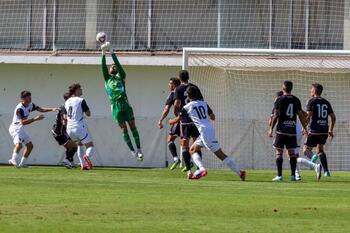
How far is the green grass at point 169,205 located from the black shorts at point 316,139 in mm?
2421

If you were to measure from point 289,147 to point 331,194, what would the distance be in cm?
414

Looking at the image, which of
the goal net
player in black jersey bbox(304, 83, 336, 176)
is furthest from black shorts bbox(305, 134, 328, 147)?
the goal net

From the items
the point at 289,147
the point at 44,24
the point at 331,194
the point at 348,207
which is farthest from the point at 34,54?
the point at 348,207

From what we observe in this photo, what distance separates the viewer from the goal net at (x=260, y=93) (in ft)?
97.1

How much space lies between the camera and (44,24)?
33.2 meters

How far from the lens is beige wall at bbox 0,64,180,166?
3147 cm

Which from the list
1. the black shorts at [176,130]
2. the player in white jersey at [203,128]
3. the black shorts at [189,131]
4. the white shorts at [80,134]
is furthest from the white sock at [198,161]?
the white shorts at [80,134]

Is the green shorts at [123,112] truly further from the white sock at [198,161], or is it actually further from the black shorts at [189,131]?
the white sock at [198,161]

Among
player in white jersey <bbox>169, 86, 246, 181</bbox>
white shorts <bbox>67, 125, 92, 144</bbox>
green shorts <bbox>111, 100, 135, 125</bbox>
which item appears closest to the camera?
player in white jersey <bbox>169, 86, 246, 181</bbox>

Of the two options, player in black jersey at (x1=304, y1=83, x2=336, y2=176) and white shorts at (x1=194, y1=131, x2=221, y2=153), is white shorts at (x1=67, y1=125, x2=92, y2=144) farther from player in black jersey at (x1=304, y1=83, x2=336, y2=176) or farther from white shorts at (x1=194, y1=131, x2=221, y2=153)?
white shorts at (x1=194, y1=131, x2=221, y2=153)

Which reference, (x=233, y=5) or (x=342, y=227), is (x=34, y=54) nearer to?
(x=233, y=5)

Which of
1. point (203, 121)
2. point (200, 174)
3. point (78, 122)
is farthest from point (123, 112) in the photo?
point (200, 174)

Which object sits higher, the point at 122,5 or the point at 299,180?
the point at 122,5

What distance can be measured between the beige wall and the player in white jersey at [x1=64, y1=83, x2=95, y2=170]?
18.0 feet
